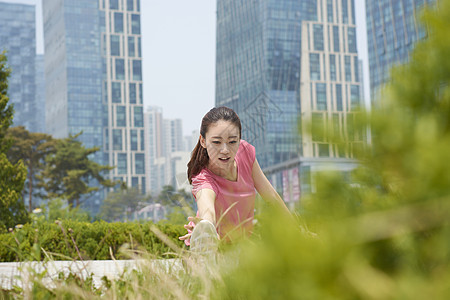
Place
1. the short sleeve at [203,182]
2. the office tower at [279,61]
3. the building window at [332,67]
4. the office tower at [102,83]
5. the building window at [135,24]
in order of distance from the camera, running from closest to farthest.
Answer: the short sleeve at [203,182] → the office tower at [279,61] → the building window at [332,67] → the office tower at [102,83] → the building window at [135,24]

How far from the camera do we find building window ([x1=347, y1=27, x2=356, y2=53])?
84.6 meters

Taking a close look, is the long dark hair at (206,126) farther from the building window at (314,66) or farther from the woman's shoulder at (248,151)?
the building window at (314,66)

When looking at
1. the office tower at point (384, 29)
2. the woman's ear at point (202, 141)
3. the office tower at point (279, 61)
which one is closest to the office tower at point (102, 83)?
the office tower at point (279, 61)

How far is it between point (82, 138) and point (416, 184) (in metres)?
100

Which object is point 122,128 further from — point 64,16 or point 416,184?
point 416,184

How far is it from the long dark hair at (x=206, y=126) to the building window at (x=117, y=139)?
93389 millimetres

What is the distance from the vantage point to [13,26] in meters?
140

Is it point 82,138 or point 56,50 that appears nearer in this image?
point 82,138

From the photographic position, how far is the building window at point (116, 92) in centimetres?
9600

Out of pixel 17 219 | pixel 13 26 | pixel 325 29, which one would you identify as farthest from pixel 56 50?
pixel 17 219

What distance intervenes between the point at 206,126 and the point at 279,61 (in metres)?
81.1

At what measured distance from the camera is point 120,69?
Answer: 97.6 meters

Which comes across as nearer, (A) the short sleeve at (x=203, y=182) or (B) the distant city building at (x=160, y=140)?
(A) the short sleeve at (x=203, y=182)

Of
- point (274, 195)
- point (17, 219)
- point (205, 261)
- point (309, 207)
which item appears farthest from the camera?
point (17, 219)
